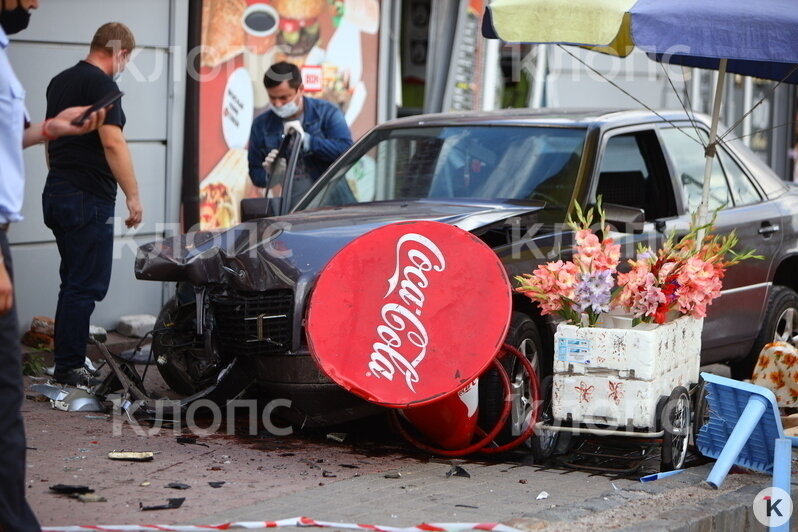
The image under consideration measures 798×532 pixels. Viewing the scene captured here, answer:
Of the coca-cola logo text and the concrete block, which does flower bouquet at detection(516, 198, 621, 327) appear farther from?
the concrete block

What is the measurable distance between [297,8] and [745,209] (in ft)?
15.1

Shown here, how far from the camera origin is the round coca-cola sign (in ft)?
19.6

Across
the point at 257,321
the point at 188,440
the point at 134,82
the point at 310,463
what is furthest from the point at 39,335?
the point at 310,463

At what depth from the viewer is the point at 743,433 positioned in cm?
582

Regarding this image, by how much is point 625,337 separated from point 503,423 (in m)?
0.70

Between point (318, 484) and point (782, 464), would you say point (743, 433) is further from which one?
point (318, 484)

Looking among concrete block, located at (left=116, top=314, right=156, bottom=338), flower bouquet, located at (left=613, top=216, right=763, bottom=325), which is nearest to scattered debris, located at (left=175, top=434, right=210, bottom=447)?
flower bouquet, located at (left=613, top=216, right=763, bottom=325)

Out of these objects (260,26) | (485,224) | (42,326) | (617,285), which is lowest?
(42,326)

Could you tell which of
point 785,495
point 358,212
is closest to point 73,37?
point 358,212

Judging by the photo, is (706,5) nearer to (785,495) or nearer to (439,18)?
(785,495)

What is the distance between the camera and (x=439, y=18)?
1349 centimetres

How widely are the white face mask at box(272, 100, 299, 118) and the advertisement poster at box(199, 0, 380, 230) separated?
4.84 feet

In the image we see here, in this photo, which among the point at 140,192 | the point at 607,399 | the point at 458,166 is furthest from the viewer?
the point at 140,192

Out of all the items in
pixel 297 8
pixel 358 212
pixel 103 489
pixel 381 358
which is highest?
pixel 297 8
